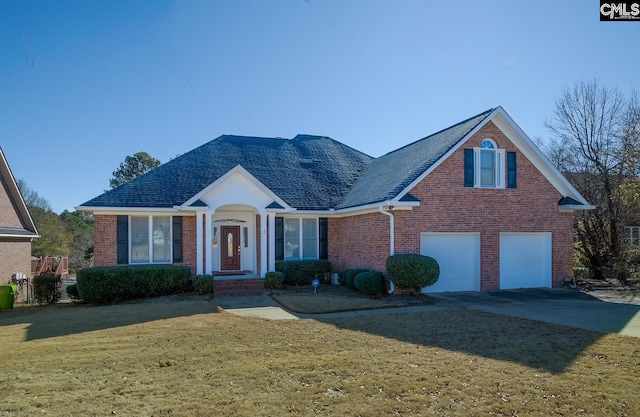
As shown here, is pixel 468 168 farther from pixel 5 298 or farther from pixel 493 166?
pixel 5 298

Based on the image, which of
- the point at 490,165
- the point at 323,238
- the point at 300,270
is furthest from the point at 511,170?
the point at 300,270

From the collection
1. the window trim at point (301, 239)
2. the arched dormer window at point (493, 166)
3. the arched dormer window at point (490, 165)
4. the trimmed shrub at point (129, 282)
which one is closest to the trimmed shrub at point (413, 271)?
the arched dormer window at point (493, 166)

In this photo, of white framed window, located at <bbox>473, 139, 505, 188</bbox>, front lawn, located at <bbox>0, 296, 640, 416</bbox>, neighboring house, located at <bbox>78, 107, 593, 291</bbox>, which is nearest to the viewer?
front lawn, located at <bbox>0, 296, 640, 416</bbox>

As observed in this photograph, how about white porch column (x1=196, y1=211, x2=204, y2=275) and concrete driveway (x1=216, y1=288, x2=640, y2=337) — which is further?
white porch column (x1=196, y1=211, x2=204, y2=275)

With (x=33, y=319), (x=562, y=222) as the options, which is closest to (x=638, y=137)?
(x=562, y=222)

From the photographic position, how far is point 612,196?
19.6m

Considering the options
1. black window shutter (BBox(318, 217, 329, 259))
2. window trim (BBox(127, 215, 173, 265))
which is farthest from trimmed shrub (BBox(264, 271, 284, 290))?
window trim (BBox(127, 215, 173, 265))

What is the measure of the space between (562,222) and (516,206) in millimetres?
2273

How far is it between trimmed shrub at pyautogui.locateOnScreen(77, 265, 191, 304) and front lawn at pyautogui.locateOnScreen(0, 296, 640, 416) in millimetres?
4130

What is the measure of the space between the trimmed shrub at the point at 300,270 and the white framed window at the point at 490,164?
23.5ft

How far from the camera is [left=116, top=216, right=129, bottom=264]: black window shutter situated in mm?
15992

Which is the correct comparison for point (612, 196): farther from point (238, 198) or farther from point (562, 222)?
point (238, 198)

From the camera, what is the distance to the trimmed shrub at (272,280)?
16.2 m

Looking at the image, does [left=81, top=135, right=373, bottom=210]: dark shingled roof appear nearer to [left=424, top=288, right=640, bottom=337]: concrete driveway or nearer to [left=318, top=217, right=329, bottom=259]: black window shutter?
[left=318, top=217, right=329, bottom=259]: black window shutter
